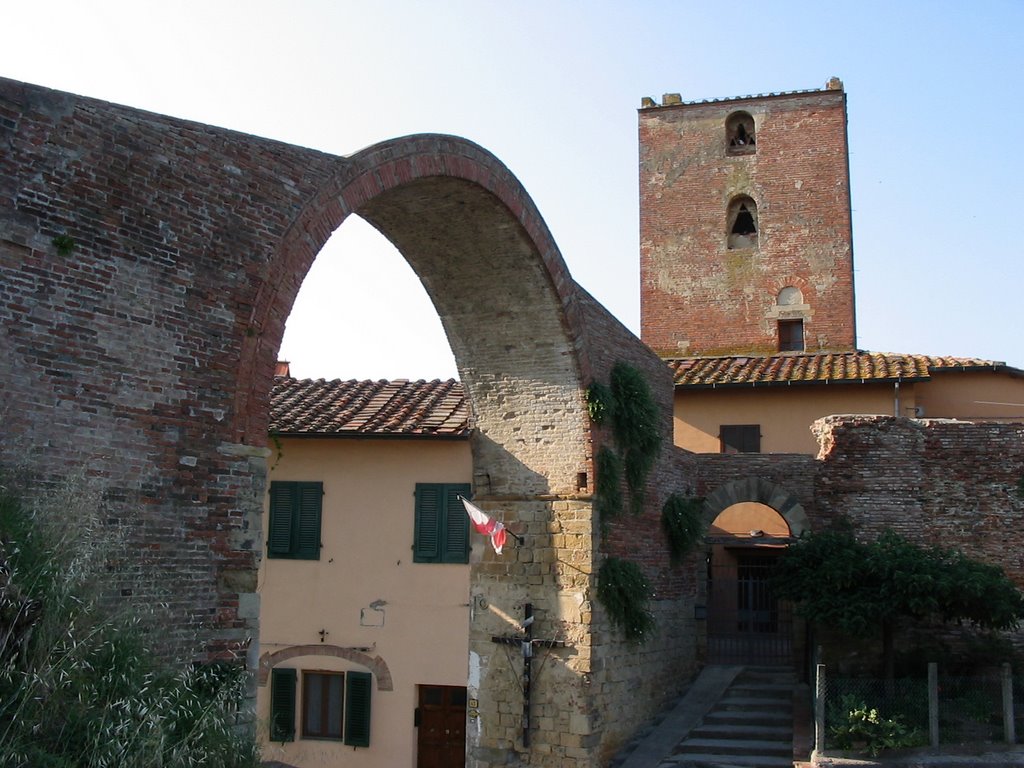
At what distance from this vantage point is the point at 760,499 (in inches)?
611

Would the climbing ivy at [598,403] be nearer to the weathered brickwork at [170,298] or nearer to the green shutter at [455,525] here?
the green shutter at [455,525]

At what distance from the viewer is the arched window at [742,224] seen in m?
25.0

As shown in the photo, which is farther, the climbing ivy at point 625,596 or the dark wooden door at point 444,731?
the dark wooden door at point 444,731

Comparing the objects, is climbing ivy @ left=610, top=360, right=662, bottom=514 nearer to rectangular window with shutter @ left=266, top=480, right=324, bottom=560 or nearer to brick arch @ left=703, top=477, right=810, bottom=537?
brick arch @ left=703, top=477, right=810, bottom=537

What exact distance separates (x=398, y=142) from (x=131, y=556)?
15.6ft

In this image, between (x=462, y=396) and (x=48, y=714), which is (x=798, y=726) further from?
(x=48, y=714)

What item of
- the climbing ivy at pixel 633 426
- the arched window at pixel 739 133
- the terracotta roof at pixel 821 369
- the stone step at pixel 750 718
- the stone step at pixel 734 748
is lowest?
the stone step at pixel 734 748

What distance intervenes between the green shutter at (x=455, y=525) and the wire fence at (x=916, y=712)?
4763 millimetres

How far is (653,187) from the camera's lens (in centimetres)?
2591

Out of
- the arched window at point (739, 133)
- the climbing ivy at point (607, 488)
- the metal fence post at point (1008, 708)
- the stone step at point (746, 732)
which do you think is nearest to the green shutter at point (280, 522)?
the climbing ivy at point (607, 488)

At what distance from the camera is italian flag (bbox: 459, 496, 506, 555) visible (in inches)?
481

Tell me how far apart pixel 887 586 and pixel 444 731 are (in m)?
5.83

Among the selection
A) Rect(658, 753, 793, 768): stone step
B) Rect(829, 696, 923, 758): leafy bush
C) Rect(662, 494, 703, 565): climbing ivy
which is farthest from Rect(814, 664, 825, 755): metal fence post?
Rect(662, 494, 703, 565): climbing ivy

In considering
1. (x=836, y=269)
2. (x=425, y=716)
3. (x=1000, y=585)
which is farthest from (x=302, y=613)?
(x=836, y=269)
